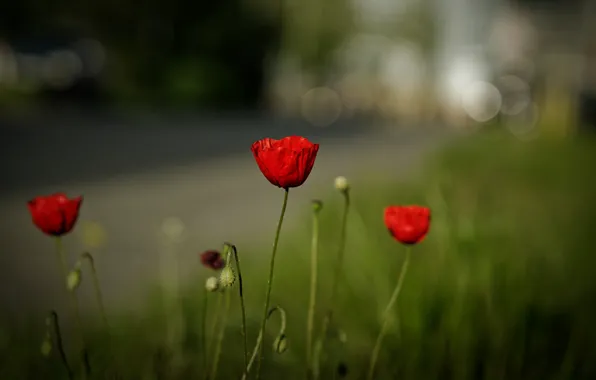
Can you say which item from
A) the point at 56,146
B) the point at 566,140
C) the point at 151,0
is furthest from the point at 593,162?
the point at 151,0

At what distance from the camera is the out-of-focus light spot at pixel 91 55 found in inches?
699

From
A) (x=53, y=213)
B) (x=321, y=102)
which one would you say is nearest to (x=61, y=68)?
(x=321, y=102)

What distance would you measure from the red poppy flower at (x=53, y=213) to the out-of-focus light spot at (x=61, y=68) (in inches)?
683

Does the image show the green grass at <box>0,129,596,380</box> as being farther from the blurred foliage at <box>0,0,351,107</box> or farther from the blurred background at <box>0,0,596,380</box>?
the blurred foliage at <box>0,0,351,107</box>

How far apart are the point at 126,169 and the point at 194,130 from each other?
4.49 meters

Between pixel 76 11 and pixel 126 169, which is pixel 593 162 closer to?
pixel 126 169

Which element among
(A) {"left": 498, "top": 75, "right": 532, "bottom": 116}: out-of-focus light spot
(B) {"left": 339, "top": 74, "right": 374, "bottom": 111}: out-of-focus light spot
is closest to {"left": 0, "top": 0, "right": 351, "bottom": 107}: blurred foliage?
(B) {"left": 339, "top": 74, "right": 374, "bottom": 111}: out-of-focus light spot

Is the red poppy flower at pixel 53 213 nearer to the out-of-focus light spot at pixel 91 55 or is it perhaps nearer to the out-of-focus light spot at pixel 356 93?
the out-of-focus light spot at pixel 91 55

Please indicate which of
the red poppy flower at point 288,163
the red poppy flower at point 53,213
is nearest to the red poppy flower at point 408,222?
the red poppy flower at point 288,163

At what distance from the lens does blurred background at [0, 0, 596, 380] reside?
208 cm

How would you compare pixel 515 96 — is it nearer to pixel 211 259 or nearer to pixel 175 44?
pixel 175 44

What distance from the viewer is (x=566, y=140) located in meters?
8.17

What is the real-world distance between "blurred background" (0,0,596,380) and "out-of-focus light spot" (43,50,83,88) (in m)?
0.06

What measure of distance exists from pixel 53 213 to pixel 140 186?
192 inches
